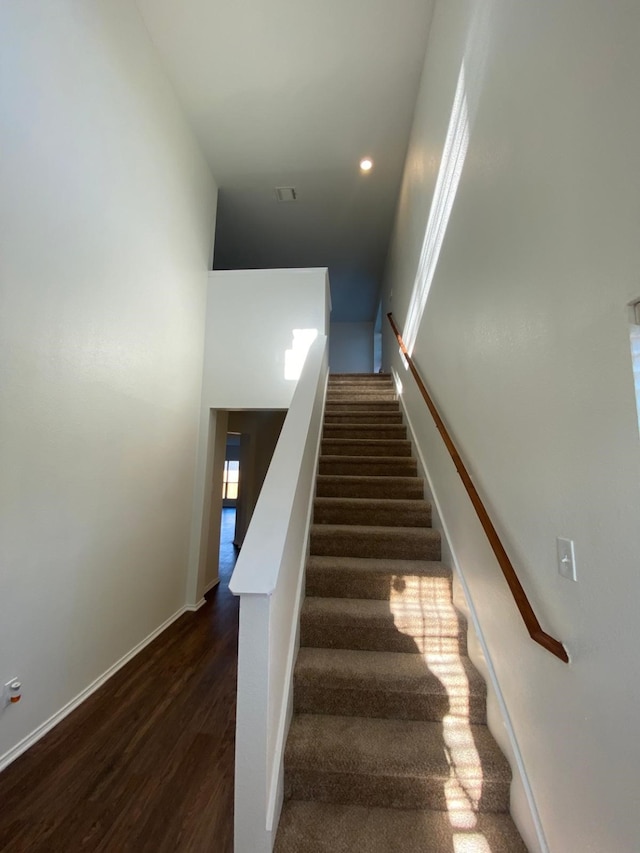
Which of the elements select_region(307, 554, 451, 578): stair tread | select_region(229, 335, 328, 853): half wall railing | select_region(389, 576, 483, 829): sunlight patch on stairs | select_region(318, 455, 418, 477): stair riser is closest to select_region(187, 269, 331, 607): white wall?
select_region(318, 455, 418, 477): stair riser

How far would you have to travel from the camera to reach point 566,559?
1170 millimetres

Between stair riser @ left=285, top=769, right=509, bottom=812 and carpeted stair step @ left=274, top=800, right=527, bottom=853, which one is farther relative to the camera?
stair riser @ left=285, top=769, right=509, bottom=812

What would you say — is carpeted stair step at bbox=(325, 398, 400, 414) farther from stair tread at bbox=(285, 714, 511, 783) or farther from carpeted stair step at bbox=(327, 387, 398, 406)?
stair tread at bbox=(285, 714, 511, 783)

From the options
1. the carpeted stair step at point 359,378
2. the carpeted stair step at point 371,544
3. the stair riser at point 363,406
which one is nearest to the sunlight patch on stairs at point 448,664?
the carpeted stair step at point 371,544

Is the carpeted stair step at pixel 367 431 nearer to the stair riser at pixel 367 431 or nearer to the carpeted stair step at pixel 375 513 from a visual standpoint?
the stair riser at pixel 367 431

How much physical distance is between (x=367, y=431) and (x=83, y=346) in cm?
254

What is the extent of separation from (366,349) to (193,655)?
743 centimetres

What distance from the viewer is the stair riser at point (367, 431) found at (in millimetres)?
3830

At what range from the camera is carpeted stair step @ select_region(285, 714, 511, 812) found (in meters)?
1.43

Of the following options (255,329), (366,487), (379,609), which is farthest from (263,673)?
(255,329)

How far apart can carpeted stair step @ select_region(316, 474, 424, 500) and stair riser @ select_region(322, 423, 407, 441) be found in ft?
2.69

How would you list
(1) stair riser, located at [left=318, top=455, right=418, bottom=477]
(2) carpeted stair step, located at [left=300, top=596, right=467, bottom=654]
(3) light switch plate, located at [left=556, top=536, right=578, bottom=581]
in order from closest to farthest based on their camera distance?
(3) light switch plate, located at [left=556, top=536, right=578, bottom=581] → (2) carpeted stair step, located at [left=300, top=596, right=467, bottom=654] → (1) stair riser, located at [left=318, top=455, right=418, bottom=477]

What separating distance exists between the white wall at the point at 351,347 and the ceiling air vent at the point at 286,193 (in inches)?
165

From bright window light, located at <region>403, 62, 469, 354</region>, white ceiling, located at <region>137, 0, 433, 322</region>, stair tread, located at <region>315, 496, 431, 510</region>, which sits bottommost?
stair tread, located at <region>315, 496, 431, 510</region>
